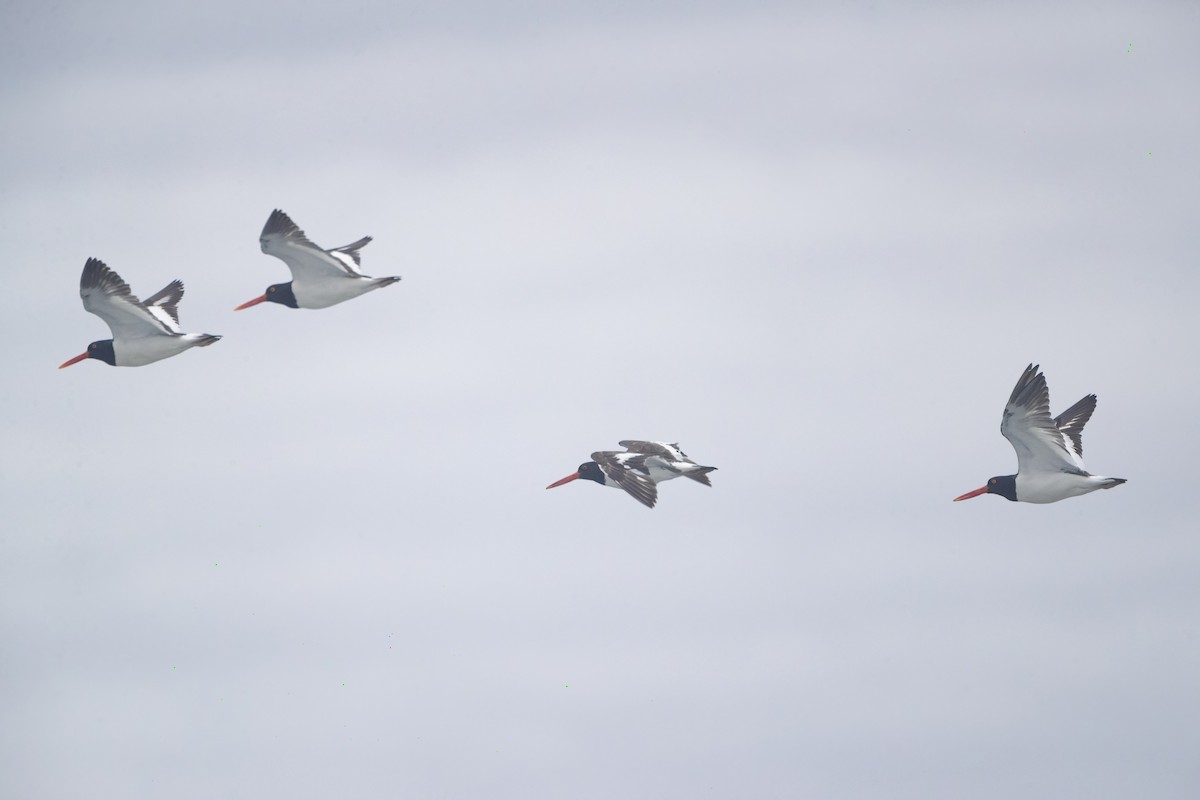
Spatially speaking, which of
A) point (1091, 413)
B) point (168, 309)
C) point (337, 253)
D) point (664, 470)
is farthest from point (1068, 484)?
point (168, 309)

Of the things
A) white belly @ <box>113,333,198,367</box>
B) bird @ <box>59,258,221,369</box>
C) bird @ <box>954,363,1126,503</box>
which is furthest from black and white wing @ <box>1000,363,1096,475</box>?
white belly @ <box>113,333,198,367</box>

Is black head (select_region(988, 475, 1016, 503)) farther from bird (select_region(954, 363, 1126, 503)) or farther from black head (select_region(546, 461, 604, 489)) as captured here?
black head (select_region(546, 461, 604, 489))

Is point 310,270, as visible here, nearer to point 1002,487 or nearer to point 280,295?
point 280,295

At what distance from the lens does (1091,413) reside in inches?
1703

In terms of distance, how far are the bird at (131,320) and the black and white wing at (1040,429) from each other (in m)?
18.0

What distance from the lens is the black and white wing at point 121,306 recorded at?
43.6 metres

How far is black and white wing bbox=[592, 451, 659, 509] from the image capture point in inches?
1645

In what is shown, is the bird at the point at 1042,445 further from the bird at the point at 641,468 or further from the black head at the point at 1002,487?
the bird at the point at 641,468

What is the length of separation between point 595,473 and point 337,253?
9787mm

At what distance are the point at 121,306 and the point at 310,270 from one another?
453 cm

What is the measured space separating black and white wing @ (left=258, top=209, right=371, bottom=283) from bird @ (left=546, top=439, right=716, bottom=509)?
25.1ft

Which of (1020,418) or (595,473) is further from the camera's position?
(595,473)

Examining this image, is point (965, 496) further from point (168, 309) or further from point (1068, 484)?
point (168, 309)

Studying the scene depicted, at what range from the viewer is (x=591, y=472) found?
49.5 meters
